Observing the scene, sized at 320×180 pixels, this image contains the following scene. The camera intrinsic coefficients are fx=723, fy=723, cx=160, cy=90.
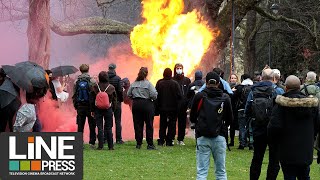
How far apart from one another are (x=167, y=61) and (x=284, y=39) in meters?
17.3

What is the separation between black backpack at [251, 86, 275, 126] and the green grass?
152 cm

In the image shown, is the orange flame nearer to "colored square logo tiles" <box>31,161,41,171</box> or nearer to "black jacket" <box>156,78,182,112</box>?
"black jacket" <box>156,78,182,112</box>

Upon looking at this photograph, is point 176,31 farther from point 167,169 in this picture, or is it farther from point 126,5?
point 126,5

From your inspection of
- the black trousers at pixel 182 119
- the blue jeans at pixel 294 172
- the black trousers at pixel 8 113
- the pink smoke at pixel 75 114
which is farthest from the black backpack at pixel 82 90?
the blue jeans at pixel 294 172

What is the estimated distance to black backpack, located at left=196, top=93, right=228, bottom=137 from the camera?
9984 mm

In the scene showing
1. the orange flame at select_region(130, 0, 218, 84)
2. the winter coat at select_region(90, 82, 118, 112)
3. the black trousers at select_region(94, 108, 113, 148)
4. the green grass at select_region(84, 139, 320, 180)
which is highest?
the orange flame at select_region(130, 0, 218, 84)

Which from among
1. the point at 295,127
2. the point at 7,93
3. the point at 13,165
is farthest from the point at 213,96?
the point at 13,165

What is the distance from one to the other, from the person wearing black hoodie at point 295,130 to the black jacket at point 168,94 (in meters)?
7.13

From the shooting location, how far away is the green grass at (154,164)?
494 inches

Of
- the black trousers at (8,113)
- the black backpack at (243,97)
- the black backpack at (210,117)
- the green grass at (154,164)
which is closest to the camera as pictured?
the black backpack at (210,117)

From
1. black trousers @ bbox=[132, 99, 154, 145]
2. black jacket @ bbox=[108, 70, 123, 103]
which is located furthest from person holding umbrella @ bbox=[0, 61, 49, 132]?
black jacket @ bbox=[108, 70, 123, 103]

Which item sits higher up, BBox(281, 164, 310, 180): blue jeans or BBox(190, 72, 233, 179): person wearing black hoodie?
BBox(190, 72, 233, 179): person wearing black hoodie

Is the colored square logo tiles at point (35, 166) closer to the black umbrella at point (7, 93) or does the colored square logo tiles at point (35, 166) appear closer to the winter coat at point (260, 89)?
the winter coat at point (260, 89)

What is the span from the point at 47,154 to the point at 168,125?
10.2 metres
